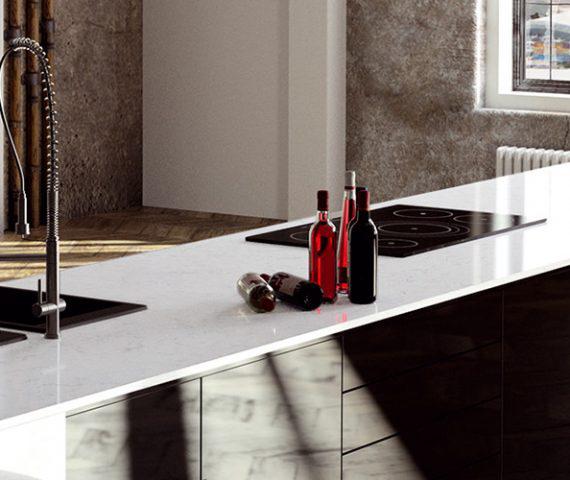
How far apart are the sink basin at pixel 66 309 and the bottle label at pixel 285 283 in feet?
1.07

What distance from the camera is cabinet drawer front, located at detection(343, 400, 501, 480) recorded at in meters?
3.28

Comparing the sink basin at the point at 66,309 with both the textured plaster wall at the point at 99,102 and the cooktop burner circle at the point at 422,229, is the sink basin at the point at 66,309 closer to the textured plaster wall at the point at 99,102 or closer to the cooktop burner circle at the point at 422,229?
the cooktop burner circle at the point at 422,229

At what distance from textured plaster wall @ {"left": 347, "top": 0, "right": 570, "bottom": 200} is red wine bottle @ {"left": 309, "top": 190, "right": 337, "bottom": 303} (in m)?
5.99

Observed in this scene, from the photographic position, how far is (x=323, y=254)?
328 centimetres

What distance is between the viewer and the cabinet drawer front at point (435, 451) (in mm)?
3279

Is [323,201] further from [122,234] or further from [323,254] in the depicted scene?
[122,234]

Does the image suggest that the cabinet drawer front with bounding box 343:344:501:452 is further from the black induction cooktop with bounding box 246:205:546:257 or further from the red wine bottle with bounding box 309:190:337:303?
the black induction cooktop with bounding box 246:205:546:257

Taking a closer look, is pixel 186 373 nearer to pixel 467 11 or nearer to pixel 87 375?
pixel 87 375

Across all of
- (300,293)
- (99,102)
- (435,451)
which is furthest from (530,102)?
(300,293)

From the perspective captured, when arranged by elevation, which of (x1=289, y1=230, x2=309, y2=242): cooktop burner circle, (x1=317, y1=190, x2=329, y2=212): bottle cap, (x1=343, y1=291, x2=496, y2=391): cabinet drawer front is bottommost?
→ (x1=343, y1=291, x2=496, y2=391): cabinet drawer front

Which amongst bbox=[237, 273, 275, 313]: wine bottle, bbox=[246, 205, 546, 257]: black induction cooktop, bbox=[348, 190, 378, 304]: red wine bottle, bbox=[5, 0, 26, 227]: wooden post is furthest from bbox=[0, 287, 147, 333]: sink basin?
bbox=[5, 0, 26, 227]: wooden post

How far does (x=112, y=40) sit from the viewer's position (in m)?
10.5

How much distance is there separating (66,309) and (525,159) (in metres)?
6.13

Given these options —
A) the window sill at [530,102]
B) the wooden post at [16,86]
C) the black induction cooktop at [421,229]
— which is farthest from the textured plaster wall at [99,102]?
the black induction cooktop at [421,229]
